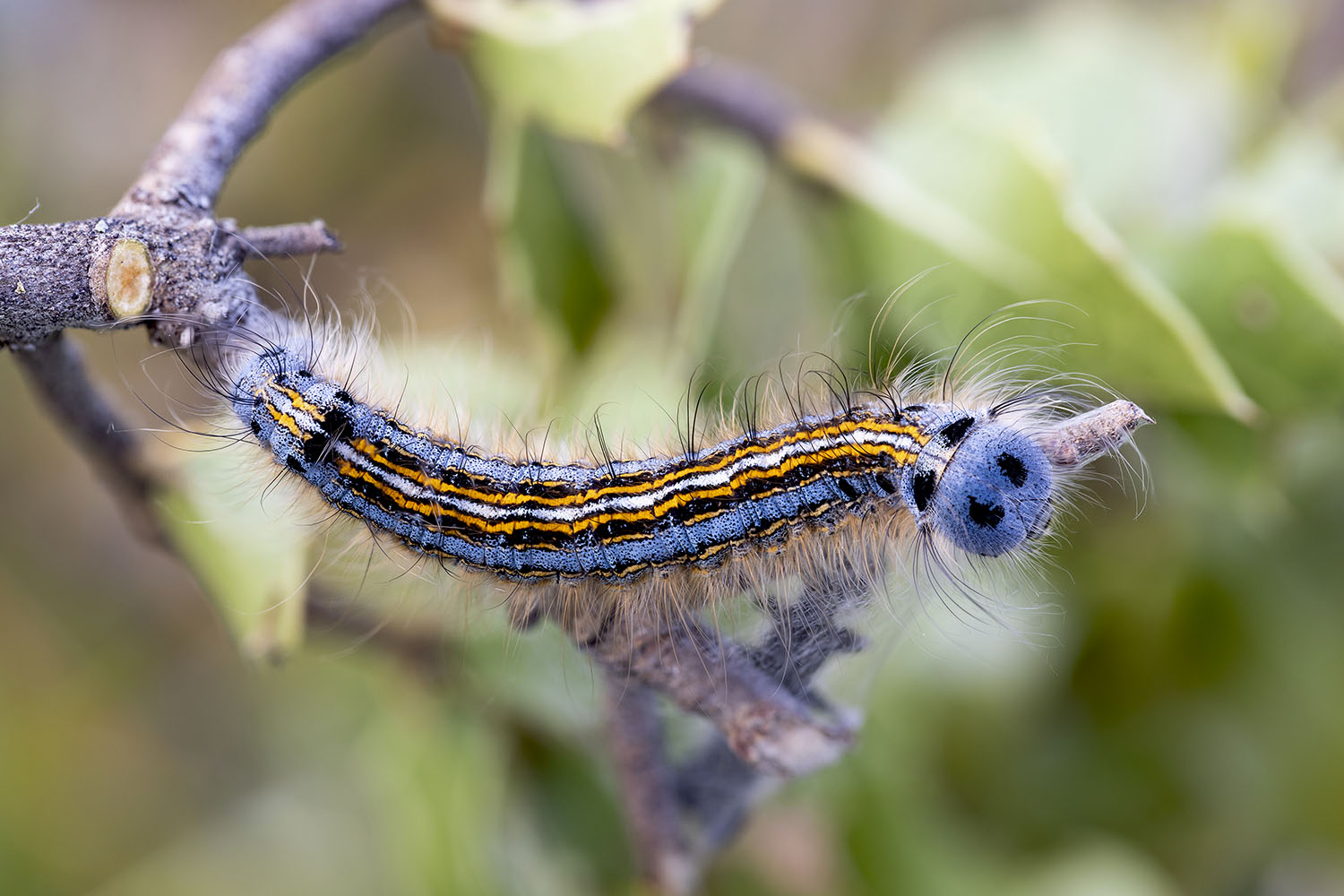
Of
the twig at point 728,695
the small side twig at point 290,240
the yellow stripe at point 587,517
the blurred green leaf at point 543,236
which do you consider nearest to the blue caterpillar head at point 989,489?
the yellow stripe at point 587,517

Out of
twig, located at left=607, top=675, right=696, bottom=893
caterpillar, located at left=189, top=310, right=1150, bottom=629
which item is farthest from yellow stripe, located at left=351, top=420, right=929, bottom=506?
twig, located at left=607, top=675, right=696, bottom=893

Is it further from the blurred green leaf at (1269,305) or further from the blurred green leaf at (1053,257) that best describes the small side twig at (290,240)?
the blurred green leaf at (1269,305)

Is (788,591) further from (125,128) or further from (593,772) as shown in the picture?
(125,128)

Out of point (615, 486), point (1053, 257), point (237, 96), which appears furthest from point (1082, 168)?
point (237, 96)

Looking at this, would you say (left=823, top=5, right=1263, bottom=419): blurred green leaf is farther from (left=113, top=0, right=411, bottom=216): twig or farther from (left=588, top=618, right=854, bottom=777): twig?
(left=113, top=0, right=411, bottom=216): twig

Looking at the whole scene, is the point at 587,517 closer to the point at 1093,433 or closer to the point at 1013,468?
the point at 1013,468
